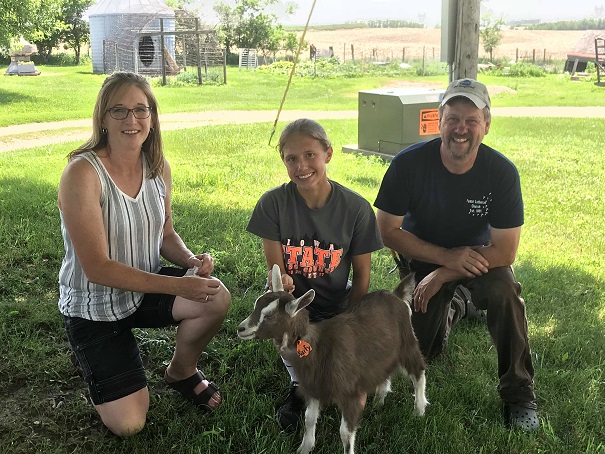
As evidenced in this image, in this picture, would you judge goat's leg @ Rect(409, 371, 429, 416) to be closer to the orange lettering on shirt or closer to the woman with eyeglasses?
the orange lettering on shirt

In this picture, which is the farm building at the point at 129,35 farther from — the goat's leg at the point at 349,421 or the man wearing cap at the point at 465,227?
the goat's leg at the point at 349,421

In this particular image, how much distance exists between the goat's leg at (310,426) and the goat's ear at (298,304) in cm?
47

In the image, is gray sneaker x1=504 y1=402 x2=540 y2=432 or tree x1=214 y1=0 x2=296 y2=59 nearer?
gray sneaker x1=504 y1=402 x2=540 y2=432

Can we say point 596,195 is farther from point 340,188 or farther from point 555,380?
point 340,188

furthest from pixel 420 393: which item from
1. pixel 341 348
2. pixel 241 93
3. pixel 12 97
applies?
pixel 241 93

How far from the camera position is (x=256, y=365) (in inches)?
141

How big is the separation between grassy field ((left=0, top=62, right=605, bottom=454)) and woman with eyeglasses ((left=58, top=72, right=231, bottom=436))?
22cm

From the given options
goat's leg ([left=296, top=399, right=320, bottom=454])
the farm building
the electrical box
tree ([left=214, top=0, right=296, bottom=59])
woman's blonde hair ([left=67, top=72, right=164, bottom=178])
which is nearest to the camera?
Answer: goat's leg ([left=296, top=399, right=320, bottom=454])

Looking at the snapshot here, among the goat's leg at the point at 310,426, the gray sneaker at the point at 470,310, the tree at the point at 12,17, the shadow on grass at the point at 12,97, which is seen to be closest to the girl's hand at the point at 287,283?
the goat's leg at the point at 310,426

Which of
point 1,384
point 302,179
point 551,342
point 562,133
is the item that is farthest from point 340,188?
point 562,133

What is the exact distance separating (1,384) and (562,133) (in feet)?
40.7

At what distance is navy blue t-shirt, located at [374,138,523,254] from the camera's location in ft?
10.8

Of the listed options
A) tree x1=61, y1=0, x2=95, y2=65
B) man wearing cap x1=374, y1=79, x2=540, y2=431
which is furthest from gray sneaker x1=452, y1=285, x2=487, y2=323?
tree x1=61, y1=0, x2=95, y2=65

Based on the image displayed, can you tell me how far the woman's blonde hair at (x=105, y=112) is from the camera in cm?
291
